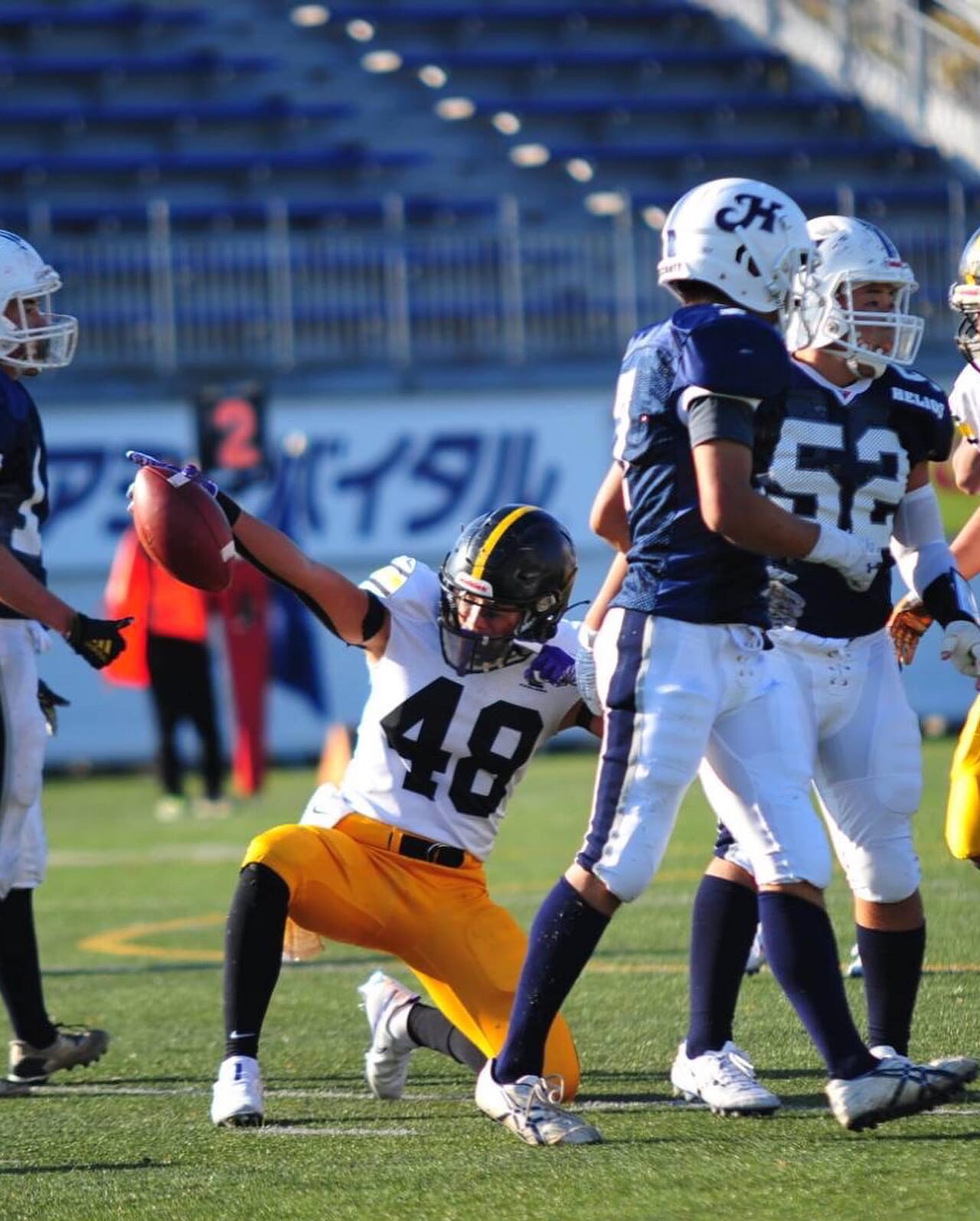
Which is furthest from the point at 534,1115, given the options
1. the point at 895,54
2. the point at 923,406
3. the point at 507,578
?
the point at 895,54

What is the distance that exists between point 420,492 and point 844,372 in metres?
10.2

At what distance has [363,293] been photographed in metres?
15.3

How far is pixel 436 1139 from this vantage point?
3871mm

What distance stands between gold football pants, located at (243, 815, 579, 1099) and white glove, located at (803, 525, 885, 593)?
1101mm

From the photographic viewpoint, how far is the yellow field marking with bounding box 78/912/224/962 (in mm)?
6617

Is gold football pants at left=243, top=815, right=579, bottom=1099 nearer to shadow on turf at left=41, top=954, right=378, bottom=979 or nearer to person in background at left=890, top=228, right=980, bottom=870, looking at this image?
person in background at left=890, top=228, right=980, bottom=870

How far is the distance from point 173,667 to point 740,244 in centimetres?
832

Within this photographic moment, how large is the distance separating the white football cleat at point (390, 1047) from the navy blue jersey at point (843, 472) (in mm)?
1243

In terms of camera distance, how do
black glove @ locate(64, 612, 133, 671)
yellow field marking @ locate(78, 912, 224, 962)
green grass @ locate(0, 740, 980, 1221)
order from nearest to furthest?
1. green grass @ locate(0, 740, 980, 1221)
2. black glove @ locate(64, 612, 133, 671)
3. yellow field marking @ locate(78, 912, 224, 962)

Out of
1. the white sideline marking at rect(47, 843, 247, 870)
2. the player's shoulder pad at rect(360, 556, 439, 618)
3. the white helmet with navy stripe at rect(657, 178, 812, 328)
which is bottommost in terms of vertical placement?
the white sideline marking at rect(47, 843, 247, 870)

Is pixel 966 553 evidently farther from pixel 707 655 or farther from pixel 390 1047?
pixel 390 1047

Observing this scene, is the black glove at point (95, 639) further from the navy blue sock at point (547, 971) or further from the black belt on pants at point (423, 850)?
the navy blue sock at point (547, 971)

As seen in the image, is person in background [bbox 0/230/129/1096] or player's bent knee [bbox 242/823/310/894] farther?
person in background [bbox 0/230/129/1096]

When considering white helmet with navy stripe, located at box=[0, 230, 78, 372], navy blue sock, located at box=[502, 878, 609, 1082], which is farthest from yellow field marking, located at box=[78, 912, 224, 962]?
navy blue sock, located at box=[502, 878, 609, 1082]
